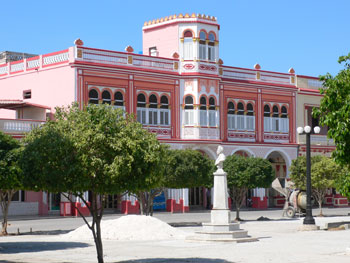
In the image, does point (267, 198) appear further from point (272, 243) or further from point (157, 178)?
point (157, 178)

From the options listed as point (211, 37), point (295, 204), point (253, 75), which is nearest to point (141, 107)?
point (211, 37)

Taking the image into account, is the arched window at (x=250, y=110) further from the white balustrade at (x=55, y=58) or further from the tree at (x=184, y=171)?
the tree at (x=184, y=171)

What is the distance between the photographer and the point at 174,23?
46.8 metres

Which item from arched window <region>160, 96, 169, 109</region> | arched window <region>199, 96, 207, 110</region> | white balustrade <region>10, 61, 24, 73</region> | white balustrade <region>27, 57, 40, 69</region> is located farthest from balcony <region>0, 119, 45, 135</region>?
arched window <region>199, 96, 207, 110</region>

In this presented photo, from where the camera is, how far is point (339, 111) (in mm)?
15938

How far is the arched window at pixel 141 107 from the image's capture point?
144ft

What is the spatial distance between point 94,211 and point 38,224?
1840 cm

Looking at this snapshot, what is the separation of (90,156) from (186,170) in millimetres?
18786

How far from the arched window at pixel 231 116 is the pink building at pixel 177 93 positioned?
69 millimetres

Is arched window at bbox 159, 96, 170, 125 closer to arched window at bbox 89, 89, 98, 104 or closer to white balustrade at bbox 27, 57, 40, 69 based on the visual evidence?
arched window at bbox 89, 89, 98, 104

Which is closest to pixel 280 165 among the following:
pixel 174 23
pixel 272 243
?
pixel 174 23

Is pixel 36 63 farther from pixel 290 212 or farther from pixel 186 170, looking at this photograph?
pixel 290 212

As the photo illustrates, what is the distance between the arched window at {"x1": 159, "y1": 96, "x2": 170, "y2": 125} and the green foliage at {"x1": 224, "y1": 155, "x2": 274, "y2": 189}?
9678 mm

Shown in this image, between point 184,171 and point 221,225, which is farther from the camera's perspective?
point 184,171
